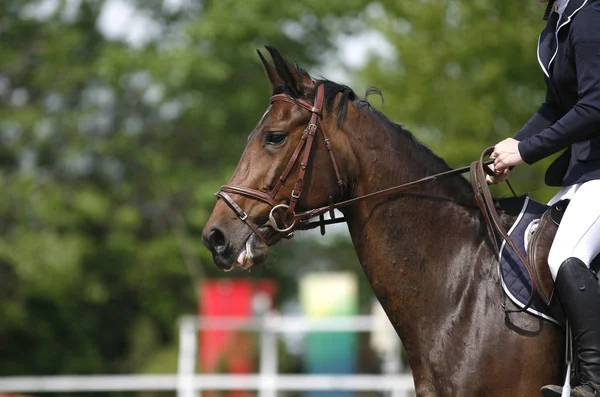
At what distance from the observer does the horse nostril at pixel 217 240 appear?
4160mm

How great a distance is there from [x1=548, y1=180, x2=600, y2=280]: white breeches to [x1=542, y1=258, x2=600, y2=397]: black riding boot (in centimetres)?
6

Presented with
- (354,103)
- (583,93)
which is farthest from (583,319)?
(354,103)

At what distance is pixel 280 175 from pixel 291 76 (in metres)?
0.54

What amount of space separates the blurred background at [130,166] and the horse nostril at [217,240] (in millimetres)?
13383

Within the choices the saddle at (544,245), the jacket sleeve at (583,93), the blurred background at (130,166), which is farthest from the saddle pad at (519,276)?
the blurred background at (130,166)

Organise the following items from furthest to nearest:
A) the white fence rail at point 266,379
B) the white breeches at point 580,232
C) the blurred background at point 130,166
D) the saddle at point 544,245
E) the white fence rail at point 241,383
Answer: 1. the blurred background at point 130,166
2. the white fence rail at point 266,379
3. the white fence rail at point 241,383
4. the saddle at point 544,245
5. the white breeches at point 580,232

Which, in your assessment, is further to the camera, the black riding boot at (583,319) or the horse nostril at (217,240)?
the horse nostril at (217,240)

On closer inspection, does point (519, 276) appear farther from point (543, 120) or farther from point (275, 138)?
point (275, 138)

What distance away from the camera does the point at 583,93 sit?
3.92m

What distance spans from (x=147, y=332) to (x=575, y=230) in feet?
60.4

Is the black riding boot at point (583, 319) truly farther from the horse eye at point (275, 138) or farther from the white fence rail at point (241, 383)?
the white fence rail at point (241, 383)

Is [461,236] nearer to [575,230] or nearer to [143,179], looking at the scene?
[575,230]

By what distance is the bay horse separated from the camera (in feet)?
13.1

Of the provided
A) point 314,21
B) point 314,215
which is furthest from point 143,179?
point 314,215
